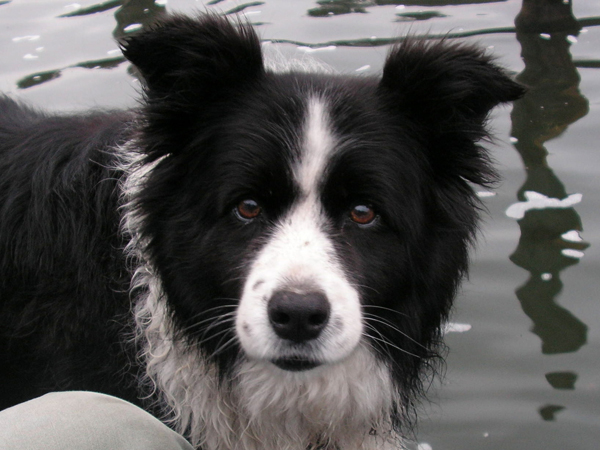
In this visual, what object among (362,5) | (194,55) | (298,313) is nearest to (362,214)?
(298,313)

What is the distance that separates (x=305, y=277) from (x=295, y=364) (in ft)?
1.15

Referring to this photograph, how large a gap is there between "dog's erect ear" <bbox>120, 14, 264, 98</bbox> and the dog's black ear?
0.56 metres

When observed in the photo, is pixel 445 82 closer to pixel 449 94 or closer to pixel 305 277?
pixel 449 94

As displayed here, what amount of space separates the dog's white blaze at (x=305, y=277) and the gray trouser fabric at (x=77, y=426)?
0.48 m

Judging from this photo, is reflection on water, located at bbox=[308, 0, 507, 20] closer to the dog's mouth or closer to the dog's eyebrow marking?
the dog's eyebrow marking

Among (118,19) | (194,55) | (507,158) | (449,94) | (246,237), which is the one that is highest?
(194,55)

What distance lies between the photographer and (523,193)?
17.1 feet

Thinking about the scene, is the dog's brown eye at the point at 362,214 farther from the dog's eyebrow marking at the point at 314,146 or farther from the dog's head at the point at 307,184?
the dog's eyebrow marking at the point at 314,146

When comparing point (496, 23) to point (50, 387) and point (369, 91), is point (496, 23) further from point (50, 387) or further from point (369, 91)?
point (50, 387)

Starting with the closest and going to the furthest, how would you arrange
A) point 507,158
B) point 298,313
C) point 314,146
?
point 298,313 → point 314,146 → point 507,158

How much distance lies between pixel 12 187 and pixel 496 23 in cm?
519

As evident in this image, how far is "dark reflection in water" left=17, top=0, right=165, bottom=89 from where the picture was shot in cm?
671

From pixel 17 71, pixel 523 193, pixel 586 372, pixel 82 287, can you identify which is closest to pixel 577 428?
pixel 586 372

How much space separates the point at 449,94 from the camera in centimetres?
276
